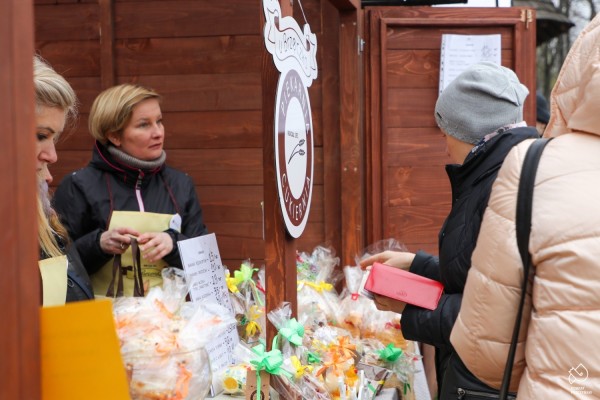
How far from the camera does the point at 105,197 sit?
117 inches

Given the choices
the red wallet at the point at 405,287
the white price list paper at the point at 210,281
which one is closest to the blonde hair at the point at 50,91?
the white price list paper at the point at 210,281

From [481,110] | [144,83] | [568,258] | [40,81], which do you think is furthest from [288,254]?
[144,83]

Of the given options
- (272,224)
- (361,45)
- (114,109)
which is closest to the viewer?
(272,224)

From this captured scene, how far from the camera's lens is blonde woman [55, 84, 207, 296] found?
277 centimetres

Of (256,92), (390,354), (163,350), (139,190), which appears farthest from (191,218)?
(163,350)

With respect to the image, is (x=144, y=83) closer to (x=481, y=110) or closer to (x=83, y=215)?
(x=83, y=215)

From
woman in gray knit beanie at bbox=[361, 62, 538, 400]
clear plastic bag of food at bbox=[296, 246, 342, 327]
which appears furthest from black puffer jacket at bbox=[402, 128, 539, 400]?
clear plastic bag of food at bbox=[296, 246, 342, 327]

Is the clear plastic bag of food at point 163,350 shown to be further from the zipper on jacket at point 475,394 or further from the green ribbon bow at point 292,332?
the zipper on jacket at point 475,394

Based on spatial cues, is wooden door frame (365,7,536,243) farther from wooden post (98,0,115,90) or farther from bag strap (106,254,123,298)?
bag strap (106,254,123,298)

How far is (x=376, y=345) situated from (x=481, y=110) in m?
1.09

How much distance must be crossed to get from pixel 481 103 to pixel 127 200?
1.47 m

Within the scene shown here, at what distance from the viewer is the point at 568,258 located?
133cm

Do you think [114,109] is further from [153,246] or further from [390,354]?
[390,354]

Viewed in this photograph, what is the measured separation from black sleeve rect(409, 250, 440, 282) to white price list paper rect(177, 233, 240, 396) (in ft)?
2.14
